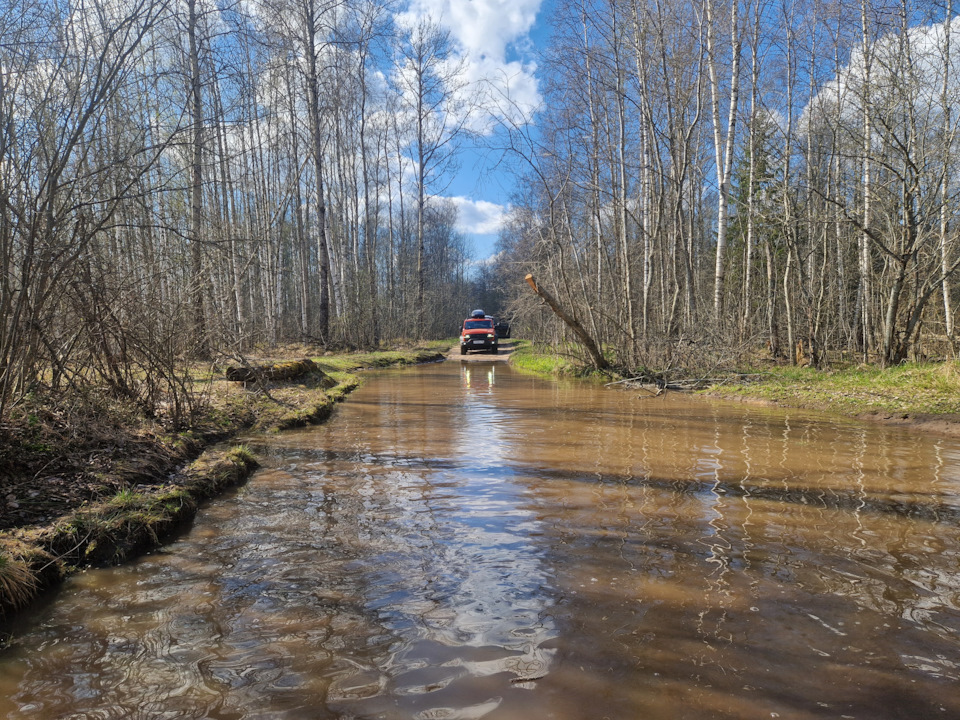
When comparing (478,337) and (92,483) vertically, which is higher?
(478,337)

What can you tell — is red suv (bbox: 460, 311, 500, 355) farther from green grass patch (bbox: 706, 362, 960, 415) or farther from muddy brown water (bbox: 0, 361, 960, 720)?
muddy brown water (bbox: 0, 361, 960, 720)

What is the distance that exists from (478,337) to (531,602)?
3024 cm

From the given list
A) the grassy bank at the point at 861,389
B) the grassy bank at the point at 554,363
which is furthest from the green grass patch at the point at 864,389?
the grassy bank at the point at 554,363

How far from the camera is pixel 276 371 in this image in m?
12.5

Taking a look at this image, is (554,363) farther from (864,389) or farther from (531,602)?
(531,602)

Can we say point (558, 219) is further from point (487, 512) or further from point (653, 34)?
point (487, 512)

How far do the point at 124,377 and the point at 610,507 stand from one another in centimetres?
578

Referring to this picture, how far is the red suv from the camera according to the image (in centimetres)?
3341

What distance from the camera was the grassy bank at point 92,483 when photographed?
388 cm

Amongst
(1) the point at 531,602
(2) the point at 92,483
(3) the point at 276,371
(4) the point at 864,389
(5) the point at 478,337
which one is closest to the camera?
(1) the point at 531,602

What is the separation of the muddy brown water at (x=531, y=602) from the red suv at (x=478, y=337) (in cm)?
2679

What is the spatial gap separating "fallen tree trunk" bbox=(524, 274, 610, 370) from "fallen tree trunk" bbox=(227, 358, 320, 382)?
602 centimetres

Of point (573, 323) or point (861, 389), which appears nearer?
point (861, 389)

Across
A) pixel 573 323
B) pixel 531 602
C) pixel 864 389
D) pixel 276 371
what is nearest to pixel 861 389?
pixel 864 389
